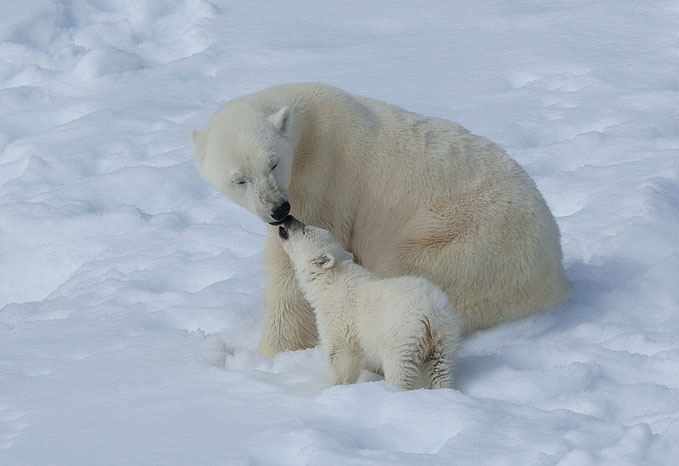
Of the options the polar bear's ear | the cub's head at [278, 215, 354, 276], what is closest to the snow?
the cub's head at [278, 215, 354, 276]

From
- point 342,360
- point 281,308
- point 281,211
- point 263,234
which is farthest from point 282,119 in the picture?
point 263,234

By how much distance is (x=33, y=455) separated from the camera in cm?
358

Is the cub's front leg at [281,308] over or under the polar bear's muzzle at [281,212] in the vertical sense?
under

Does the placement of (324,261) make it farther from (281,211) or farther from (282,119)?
(282,119)

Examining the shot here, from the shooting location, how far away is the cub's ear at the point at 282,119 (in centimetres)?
445

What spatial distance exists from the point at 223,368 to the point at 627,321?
1.83m

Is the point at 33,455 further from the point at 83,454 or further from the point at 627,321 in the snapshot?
the point at 627,321

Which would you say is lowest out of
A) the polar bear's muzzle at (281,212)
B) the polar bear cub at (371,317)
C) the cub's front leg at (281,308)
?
the cub's front leg at (281,308)

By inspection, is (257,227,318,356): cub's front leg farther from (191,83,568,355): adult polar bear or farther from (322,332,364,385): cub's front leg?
(322,332,364,385): cub's front leg

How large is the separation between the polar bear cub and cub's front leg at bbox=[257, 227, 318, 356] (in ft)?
0.86

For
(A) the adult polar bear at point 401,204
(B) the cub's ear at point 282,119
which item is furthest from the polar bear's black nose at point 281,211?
(B) the cub's ear at point 282,119

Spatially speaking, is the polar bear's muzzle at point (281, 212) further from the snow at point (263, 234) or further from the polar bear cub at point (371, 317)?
the snow at point (263, 234)

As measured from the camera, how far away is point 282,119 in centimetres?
446

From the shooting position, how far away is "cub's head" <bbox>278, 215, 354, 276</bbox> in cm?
435
